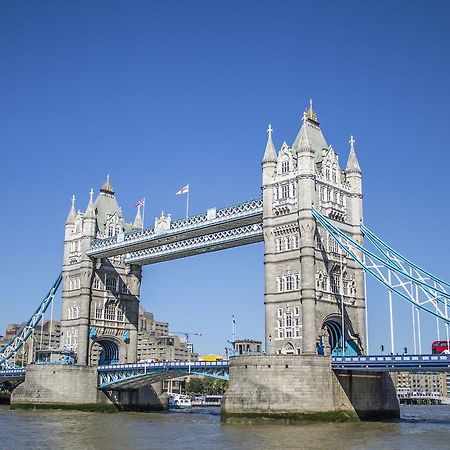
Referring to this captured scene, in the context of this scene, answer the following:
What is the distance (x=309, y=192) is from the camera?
5631 cm

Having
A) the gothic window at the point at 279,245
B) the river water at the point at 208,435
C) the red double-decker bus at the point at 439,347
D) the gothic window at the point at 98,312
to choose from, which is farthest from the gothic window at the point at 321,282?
the gothic window at the point at 98,312

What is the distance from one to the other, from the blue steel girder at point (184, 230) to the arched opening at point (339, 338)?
1086cm

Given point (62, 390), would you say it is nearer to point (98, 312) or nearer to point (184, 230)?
point (98, 312)

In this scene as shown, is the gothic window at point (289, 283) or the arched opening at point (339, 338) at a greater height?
the gothic window at point (289, 283)

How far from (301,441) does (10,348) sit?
2359 inches

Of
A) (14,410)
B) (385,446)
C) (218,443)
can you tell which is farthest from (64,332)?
(385,446)

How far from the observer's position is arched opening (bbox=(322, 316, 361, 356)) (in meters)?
57.1

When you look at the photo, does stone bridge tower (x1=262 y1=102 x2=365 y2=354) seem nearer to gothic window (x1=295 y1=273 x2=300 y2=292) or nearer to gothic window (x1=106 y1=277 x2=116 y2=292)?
gothic window (x1=295 y1=273 x2=300 y2=292)

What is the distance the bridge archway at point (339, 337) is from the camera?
5694 cm

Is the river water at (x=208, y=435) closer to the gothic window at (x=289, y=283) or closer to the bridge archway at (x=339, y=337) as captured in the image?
the bridge archway at (x=339, y=337)

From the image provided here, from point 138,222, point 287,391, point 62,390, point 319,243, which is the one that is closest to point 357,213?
point 319,243

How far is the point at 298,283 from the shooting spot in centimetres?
5581

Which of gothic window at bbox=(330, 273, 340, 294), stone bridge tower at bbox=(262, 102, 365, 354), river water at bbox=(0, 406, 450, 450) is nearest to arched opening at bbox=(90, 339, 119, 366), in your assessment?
river water at bbox=(0, 406, 450, 450)

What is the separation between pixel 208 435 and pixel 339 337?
18.0 meters
